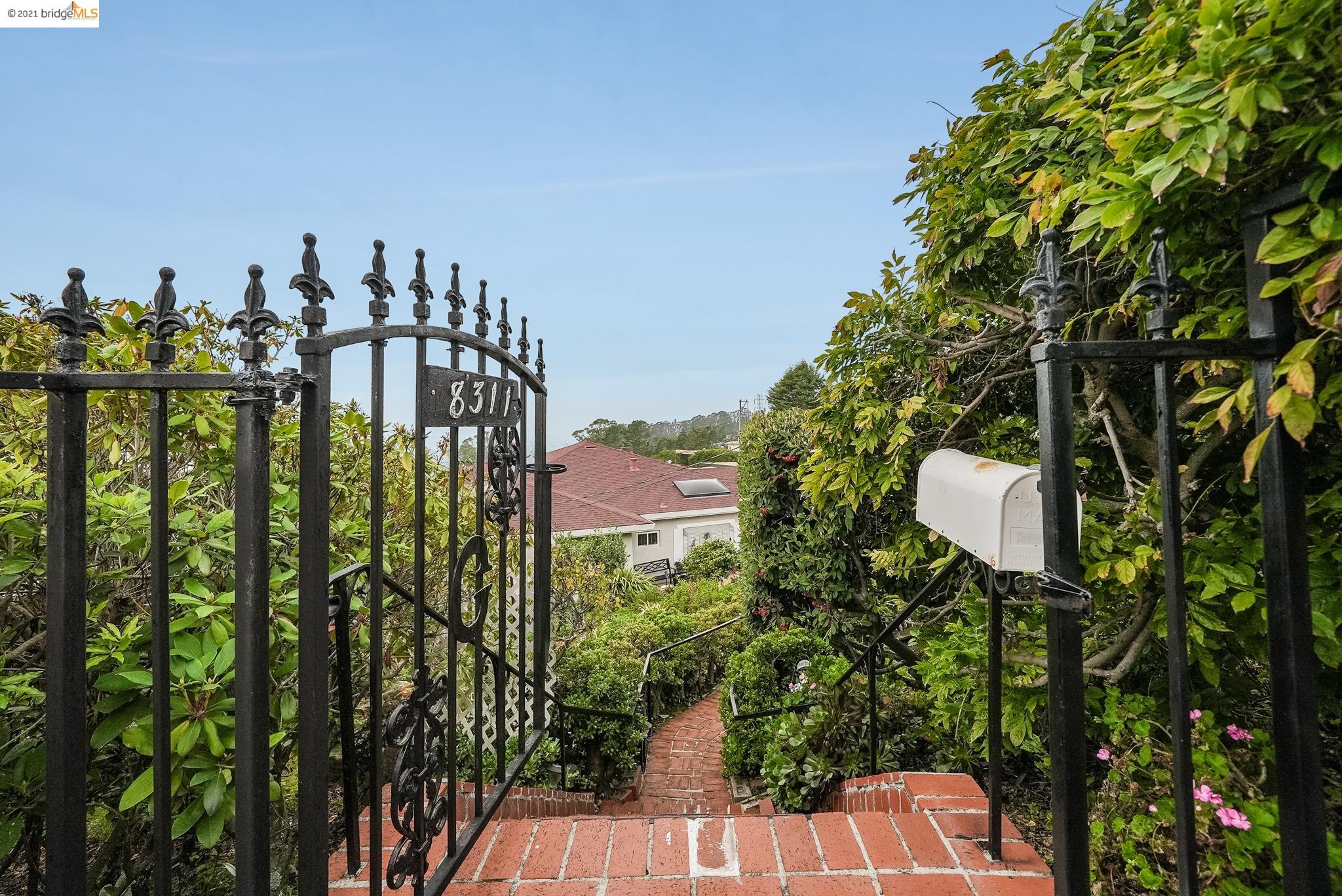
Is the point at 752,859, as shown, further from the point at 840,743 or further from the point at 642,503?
the point at 642,503

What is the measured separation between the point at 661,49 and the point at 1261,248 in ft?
24.4

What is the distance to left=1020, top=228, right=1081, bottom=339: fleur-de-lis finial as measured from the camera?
46.9 inches

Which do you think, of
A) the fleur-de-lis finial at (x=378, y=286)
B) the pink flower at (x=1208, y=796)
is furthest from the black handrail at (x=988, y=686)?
the fleur-de-lis finial at (x=378, y=286)

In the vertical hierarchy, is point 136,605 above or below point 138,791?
above

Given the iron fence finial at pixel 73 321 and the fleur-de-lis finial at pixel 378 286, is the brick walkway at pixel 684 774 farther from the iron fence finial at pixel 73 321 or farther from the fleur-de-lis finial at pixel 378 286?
the iron fence finial at pixel 73 321

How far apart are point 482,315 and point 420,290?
0.45m

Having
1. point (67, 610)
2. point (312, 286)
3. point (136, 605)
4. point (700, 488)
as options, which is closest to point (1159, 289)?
point (312, 286)

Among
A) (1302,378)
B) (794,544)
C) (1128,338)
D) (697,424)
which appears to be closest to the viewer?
(1302,378)

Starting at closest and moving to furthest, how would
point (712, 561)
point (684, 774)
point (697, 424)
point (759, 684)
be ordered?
1. point (759, 684)
2. point (684, 774)
3. point (712, 561)
4. point (697, 424)

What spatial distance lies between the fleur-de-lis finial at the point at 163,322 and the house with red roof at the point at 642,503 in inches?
648

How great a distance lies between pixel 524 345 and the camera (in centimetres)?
258

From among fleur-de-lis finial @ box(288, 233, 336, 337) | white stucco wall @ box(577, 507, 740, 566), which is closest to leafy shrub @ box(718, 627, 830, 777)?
fleur-de-lis finial @ box(288, 233, 336, 337)

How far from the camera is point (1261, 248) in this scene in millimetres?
965

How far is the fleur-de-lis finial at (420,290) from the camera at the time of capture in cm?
170
